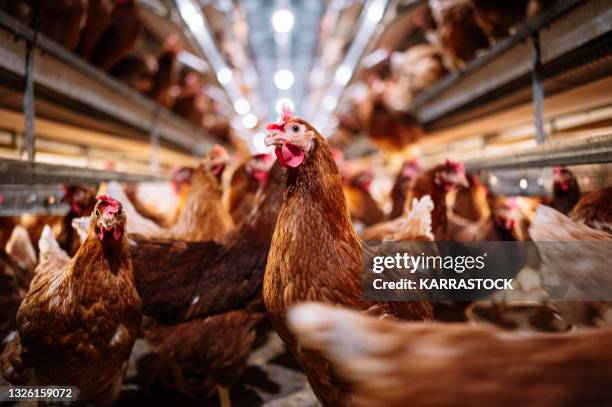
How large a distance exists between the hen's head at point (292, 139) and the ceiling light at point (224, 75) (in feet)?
13.4

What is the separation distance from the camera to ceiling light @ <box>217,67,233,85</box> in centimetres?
480

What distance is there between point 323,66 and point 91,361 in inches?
264

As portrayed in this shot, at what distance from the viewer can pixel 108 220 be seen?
1.24 metres

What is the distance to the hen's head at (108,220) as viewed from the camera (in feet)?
4.08

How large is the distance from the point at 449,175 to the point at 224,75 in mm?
3898

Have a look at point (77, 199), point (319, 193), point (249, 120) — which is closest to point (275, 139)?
point (319, 193)

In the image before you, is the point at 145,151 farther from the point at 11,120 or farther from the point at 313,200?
the point at 313,200

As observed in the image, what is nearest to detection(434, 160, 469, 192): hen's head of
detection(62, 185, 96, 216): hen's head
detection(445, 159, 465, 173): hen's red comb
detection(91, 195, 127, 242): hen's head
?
detection(445, 159, 465, 173): hen's red comb

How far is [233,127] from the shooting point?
947 centimetres

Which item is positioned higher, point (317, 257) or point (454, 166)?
point (454, 166)

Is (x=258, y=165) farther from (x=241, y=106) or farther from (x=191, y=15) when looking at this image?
(x=241, y=106)

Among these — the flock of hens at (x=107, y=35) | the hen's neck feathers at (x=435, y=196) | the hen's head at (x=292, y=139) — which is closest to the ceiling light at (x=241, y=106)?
the flock of hens at (x=107, y=35)

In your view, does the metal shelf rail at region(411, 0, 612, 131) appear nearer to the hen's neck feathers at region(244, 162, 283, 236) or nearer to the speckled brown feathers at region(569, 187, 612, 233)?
the speckled brown feathers at region(569, 187, 612, 233)

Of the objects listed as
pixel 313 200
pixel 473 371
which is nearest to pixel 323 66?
pixel 313 200
